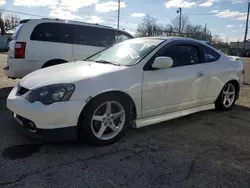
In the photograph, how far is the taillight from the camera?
230 inches

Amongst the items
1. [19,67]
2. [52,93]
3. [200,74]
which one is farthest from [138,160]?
[19,67]

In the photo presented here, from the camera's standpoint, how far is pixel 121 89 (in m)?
3.25

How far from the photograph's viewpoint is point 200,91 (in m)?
4.35

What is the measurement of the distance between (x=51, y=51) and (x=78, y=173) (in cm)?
435

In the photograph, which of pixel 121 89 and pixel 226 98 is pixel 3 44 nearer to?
pixel 226 98

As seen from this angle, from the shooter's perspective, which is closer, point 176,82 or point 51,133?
point 51,133

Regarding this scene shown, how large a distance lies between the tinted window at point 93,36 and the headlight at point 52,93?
3.99 m

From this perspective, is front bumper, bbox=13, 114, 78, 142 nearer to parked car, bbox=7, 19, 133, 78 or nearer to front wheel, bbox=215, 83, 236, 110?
front wheel, bbox=215, 83, 236, 110

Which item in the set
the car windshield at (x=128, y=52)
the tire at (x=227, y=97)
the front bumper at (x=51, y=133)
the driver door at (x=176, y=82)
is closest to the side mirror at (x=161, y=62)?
the driver door at (x=176, y=82)

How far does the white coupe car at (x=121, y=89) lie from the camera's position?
2.91 meters

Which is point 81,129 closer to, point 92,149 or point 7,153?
point 92,149

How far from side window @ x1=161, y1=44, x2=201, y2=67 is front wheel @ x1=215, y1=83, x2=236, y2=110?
110 centimetres

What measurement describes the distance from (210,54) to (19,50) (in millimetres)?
4302

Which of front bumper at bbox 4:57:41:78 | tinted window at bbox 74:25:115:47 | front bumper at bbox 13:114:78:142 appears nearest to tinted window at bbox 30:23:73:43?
tinted window at bbox 74:25:115:47
